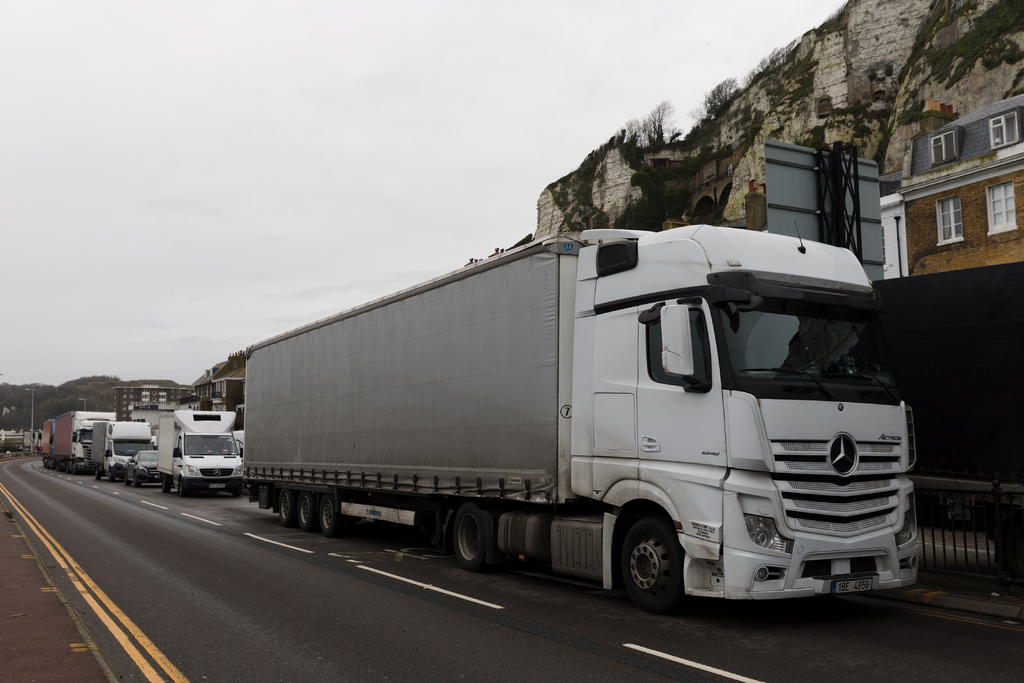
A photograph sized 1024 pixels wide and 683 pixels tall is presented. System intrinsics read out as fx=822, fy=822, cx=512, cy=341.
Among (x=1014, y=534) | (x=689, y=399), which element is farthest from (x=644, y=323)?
(x=1014, y=534)

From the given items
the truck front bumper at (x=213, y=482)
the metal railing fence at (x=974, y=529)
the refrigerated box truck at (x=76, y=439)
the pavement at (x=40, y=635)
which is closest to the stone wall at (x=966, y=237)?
the metal railing fence at (x=974, y=529)

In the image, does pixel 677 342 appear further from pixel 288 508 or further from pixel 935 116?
pixel 935 116

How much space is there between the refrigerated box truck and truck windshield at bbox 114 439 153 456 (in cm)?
775

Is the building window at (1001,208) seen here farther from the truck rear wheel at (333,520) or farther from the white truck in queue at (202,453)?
the white truck in queue at (202,453)

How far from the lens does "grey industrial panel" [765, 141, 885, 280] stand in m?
13.6

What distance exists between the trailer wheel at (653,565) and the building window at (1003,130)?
29192mm

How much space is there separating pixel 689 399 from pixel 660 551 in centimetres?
149

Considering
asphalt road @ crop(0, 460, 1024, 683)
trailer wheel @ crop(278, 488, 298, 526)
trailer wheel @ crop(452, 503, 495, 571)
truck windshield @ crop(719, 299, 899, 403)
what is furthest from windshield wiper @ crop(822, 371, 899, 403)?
trailer wheel @ crop(278, 488, 298, 526)

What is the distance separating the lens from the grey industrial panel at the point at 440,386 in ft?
31.6

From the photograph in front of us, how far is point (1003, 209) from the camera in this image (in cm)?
2933

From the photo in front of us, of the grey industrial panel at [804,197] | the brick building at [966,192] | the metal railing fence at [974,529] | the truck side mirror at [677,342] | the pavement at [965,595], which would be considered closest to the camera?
the truck side mirror at [677,342]

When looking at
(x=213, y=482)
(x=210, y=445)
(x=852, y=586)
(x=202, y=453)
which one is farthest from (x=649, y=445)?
(x=210, y=445)

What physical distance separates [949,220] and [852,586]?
28270 millimetres

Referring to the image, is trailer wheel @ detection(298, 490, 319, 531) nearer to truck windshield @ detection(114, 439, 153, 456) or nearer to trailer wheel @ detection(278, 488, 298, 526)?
trailer wheel @ detection(278, 488, 298, 526)
